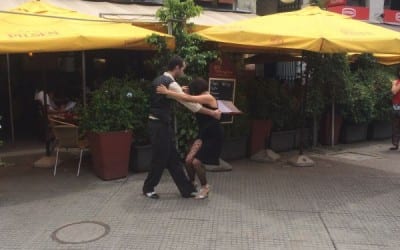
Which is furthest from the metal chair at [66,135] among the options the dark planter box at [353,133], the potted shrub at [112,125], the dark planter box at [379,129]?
the dark planter box at [379,129]

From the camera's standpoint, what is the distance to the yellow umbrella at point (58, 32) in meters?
5.96

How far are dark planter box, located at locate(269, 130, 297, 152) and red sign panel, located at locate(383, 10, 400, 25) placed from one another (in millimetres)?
15249

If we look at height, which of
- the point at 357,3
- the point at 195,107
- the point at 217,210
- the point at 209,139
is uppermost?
the point at 357,3

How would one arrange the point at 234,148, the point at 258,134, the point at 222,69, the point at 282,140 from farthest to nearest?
the point at 282,140, the point at 258,134, the point at 234,148, the point at 222,69

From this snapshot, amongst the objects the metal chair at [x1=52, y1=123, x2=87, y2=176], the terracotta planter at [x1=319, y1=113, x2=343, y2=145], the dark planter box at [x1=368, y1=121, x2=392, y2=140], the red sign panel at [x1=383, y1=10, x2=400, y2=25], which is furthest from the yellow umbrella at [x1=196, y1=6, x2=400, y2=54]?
the red sign panel at [x1=383, y1=10, x2=400, y2=25]

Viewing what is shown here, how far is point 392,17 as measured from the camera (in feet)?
74.3

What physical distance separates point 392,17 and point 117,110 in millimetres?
19323

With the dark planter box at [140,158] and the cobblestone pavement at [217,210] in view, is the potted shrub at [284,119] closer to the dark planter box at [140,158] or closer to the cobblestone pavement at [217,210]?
the cobblestone pavement at [217,210]

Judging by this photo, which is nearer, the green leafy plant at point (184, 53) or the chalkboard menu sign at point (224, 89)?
the green leafy plant at point (184, 53)

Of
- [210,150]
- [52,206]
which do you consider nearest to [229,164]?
[210,150]

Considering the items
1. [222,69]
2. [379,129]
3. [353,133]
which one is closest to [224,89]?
[222,69]

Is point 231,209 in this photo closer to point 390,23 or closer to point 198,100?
point 198,100

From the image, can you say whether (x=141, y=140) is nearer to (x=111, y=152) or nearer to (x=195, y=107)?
(x=111, y=152)

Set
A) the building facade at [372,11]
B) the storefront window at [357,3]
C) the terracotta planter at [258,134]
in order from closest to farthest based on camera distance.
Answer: the terracotta planter at [258,134] → the building facade at [372,11] → the storefront window at [357,3]
